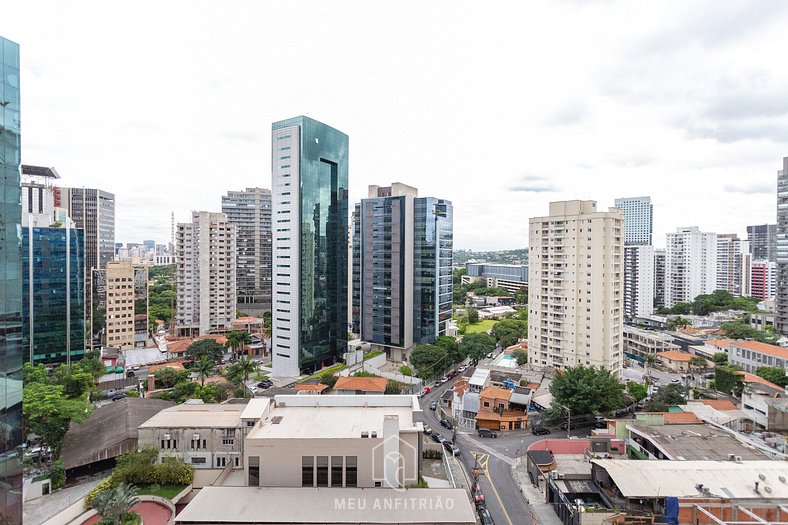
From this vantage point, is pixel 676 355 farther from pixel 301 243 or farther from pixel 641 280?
pixel 301 243

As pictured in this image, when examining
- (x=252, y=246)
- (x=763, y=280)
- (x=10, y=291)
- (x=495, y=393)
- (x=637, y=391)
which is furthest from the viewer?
(x=763, y=280)

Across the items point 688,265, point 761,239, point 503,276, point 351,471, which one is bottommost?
point 351,471

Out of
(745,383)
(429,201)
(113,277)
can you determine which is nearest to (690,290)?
(745,383)

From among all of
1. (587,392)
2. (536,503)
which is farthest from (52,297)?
(587,392)

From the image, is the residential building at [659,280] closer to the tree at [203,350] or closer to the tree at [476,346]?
the tree at [476,346]

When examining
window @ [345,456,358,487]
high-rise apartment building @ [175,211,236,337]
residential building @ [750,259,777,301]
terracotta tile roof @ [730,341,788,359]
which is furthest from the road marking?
residential building @ [750,259,777,301]

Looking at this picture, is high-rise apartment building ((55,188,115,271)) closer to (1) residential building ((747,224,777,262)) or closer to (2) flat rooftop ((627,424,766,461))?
(2) flat rooftop ((627,424,766,461))
